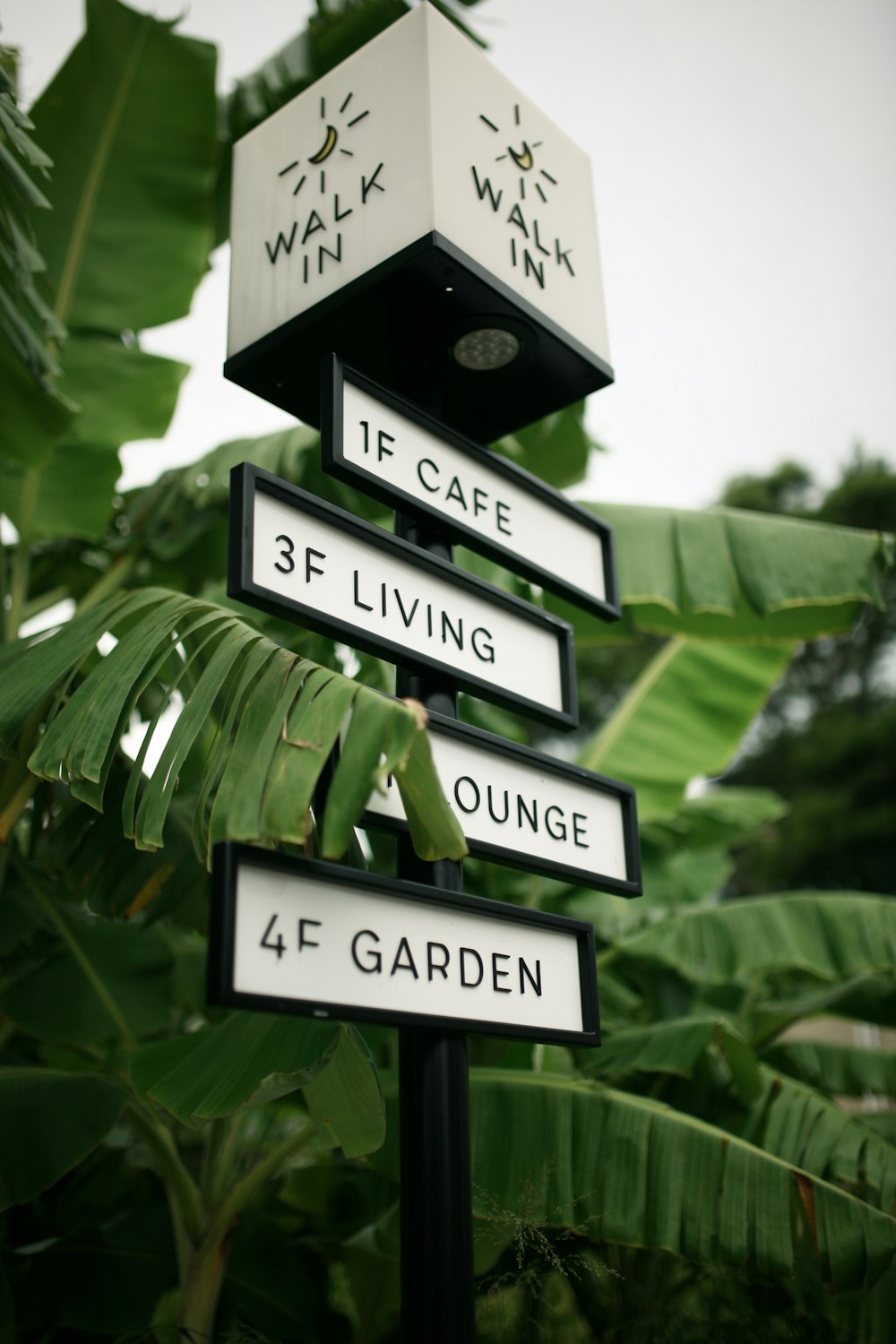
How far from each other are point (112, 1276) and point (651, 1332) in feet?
5.46

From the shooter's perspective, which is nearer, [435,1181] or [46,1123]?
[435,1181]

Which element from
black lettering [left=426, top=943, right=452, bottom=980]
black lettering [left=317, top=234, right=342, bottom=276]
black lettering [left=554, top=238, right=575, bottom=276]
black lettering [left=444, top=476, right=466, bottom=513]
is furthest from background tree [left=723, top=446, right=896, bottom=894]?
black lettering [left=426, top=943, right=452, bottom=980]

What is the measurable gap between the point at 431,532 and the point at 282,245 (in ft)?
2.26

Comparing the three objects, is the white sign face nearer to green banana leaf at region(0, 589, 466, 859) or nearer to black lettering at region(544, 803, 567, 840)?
green banana leaf at region(0, 589, 466, 859)

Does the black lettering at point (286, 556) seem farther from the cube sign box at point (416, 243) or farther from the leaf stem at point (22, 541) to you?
the leaf stem at point (22, 541)

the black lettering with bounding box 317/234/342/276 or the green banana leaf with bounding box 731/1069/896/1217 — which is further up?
the black lettering with bounding box 317/234/342/276

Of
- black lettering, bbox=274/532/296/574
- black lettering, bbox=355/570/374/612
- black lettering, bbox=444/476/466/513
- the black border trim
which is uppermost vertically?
the black border trim

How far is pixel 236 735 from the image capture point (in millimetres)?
1623

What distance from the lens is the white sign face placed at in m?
1.87

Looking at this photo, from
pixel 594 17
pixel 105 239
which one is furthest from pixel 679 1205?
pixel 594 17

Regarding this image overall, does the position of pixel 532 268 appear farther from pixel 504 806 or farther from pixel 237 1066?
pixel 237 1066

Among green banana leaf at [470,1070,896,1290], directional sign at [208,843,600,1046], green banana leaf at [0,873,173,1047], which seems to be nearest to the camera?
directional sign at [208,843,600,1046]

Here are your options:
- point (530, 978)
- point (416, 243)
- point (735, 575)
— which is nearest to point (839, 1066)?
point (735, 575)

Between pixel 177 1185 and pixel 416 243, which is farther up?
pixel 416 243
